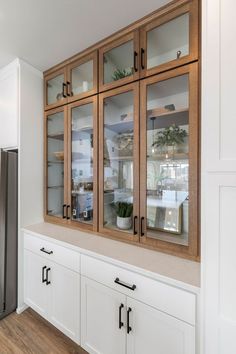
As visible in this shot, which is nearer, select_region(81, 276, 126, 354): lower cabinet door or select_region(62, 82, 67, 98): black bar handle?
select_region(81, 276, 126, 354): lower cabinet door

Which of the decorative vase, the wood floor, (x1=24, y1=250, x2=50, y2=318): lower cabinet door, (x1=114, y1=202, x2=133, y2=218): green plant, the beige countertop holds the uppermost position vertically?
(x1=114, y1=202, x2=133, y2=218): green plant

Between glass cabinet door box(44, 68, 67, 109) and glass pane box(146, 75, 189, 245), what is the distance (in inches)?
39.4

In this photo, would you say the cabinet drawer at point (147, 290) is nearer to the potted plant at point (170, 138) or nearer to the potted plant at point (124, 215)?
the potted plant at point (124, 215)

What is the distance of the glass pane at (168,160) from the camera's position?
4.49ft

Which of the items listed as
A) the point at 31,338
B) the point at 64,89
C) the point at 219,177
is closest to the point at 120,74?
the point at 64,89

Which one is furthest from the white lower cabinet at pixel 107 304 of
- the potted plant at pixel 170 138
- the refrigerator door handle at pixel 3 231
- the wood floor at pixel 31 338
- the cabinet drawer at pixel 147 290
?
the potted plant at pixel 170 138

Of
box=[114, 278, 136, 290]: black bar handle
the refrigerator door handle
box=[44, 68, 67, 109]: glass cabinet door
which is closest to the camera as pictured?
box=[114, 278, 136, 290]: black bar handle

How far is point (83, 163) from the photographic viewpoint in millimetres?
1958

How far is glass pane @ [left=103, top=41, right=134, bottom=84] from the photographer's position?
63.0 inches

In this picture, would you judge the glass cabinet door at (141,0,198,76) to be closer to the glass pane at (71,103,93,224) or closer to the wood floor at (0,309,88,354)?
the glass pane at (71,103,93,224)

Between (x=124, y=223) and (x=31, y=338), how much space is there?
4.14ft

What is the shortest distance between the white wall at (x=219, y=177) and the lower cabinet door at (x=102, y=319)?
0.56 meters

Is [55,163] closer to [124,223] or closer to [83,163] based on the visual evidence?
[83,163]

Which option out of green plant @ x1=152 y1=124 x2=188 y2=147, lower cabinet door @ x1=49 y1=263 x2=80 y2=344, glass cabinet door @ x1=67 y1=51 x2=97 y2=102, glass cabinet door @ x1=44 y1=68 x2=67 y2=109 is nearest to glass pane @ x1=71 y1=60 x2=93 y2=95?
glass cabinet door @ x1=67 y1=51 x2=97 y2=102
